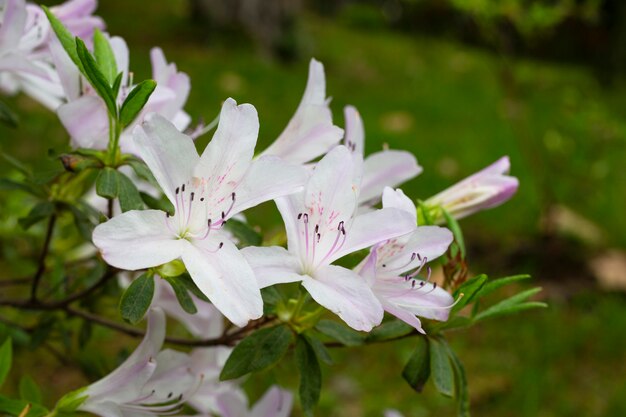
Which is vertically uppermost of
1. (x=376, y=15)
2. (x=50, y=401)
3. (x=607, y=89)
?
(x=50, y=401)

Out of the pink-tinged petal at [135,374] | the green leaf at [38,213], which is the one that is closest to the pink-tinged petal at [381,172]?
the pink-tinged petal at [135,374]

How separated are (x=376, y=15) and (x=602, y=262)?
828 cm

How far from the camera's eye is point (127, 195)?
2.16 feet

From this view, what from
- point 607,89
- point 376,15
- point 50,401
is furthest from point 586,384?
point 376,15

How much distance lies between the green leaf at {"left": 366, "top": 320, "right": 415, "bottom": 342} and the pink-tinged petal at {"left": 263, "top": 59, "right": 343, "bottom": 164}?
18 centimetres

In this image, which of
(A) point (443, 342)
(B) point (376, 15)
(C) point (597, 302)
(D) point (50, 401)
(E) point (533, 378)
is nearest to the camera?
(A) point (443, 342)

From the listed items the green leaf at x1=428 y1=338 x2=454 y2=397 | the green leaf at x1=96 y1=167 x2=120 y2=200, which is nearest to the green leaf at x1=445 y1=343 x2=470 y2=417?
the green leaf at x1=428 y1=338 x2=454 y2=397

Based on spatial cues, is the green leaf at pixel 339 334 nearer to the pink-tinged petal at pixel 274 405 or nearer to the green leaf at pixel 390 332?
the green leaf at pixel 390 332

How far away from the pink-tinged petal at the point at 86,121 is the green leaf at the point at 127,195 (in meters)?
0.07

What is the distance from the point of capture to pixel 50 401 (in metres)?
1.96

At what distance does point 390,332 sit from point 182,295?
222mm

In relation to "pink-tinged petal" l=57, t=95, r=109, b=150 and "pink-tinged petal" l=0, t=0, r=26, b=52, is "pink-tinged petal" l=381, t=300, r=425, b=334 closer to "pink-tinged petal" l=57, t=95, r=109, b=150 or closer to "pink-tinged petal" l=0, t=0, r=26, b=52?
"pink-tinged petal" l=57, t=95, r=109, b=150

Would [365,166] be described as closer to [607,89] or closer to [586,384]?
[586,384]

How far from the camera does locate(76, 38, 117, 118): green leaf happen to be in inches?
24.3
